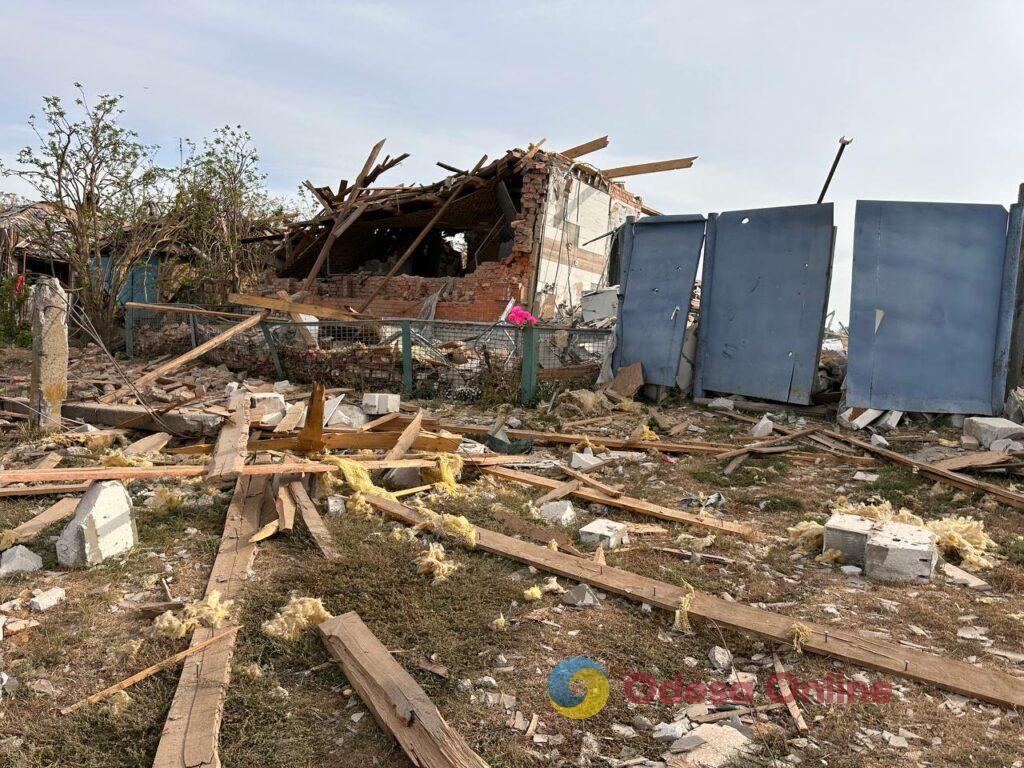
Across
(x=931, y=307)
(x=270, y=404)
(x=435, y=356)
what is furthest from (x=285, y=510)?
(x=931, y=307)

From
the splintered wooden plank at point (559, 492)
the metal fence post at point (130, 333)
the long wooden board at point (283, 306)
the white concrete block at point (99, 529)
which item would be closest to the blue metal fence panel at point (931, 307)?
the splintered wooden plank at point (559, 492)

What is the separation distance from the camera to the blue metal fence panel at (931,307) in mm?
7242

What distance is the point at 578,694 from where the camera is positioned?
2.61 meters

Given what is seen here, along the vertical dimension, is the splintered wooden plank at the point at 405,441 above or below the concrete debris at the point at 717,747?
above

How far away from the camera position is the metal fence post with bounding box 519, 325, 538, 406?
8172 mm

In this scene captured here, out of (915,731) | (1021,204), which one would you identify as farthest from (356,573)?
(1021,204)

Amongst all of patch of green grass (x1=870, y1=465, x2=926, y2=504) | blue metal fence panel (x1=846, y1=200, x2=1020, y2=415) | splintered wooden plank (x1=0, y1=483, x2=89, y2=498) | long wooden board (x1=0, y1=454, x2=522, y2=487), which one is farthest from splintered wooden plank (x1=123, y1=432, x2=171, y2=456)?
blue metal fence panel (x1=846, y1=200, x2=1020, y2=415)

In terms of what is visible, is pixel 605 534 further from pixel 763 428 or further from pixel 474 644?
pixel 763 428

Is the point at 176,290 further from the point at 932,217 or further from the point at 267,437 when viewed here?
the point at 932,217

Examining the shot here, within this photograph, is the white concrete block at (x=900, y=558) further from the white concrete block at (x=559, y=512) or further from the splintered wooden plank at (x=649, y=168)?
the splintered wooden plank at (x=649, y=168)

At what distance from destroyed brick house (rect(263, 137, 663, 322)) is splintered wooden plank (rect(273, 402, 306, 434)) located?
8.13 metres

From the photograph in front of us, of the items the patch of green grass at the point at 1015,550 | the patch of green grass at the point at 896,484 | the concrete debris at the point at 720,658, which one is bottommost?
the concrete debris at the point at 720,658

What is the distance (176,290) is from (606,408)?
14.6 meters

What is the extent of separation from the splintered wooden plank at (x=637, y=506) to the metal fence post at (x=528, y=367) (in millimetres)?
2703
